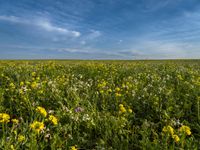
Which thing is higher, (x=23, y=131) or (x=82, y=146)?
(x=23, y=131)

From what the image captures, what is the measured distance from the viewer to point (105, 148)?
3.52m

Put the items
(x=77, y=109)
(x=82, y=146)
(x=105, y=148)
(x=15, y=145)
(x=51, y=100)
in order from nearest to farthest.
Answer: (x=15, y=145), (x=105, y=148), (x=82, y=146), (x=77, y=109), (x=51, y=100)

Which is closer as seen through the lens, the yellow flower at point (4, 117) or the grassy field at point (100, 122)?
the yellow flower at point (4, 117)

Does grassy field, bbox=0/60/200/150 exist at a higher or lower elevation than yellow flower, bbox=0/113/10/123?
lower

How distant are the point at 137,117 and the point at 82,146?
143cm

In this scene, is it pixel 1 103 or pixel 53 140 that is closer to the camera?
pixel 53 140

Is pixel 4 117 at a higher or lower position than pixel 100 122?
higher

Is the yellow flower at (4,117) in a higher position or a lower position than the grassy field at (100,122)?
higher

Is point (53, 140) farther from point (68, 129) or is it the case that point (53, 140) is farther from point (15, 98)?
point (15, 98)

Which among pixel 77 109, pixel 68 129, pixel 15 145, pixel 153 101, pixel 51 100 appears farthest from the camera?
pixel 51 100

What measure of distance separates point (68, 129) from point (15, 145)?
43.2 inches

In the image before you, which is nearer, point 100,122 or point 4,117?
point 4,117

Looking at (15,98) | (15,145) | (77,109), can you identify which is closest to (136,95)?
(77,109)

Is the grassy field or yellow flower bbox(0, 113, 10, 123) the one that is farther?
the grassy field
